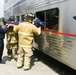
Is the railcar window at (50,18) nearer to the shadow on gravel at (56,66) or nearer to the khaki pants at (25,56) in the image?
the khaki pants at (25,56)

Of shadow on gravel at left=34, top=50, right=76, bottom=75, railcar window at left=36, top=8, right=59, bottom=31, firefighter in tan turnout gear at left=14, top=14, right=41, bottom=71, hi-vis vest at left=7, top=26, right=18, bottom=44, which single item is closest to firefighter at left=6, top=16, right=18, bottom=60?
hi-vis vest at left=7, top=26, right=18, bottom=44

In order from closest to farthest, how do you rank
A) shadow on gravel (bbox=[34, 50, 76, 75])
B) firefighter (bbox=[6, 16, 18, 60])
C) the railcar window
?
1. the railcar window
2. shadow on gravel (bbox=[34, 50, 76, 75])
3. firefighter (bbox=[6, 16, 18, 60])

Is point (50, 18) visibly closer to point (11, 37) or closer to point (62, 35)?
point (62, 35)

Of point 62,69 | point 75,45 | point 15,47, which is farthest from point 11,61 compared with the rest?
point 75,45

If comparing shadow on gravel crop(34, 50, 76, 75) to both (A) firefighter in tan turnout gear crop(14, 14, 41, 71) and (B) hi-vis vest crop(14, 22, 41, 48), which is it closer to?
(A) firefighter in tan turnout gear crop(14, 14, 41, 71)

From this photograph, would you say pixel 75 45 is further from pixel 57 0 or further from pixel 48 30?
pixel 48 30

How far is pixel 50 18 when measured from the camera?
7.62 m

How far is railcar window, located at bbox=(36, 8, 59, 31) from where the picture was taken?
22.7ft

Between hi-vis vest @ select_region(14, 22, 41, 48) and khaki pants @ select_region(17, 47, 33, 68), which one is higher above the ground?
hi-vis vest @ select_region(14, 22, 41, 48)

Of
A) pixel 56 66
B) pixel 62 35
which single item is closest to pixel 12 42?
pixel 56 66

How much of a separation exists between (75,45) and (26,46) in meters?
2.16

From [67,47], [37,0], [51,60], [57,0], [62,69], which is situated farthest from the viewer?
[51,60]

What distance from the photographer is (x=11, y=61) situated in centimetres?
862

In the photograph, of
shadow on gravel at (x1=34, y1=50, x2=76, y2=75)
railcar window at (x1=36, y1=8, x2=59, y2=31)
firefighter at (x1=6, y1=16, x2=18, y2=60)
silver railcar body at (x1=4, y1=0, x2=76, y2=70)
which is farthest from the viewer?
firefighter at (x1=6, y1=16, x2=18, y2=60)
